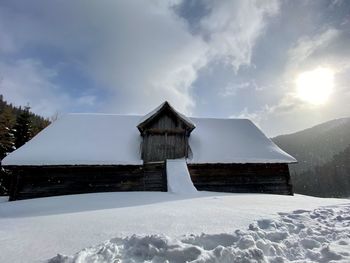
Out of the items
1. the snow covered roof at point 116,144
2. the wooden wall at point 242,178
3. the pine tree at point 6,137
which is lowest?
the wooden wall at point 242,178

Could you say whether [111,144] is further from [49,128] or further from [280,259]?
[280,259]

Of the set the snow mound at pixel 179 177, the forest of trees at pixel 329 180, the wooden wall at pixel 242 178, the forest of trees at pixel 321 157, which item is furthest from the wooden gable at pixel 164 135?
the forest of trees at pixel 329 180

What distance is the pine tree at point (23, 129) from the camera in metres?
26.5

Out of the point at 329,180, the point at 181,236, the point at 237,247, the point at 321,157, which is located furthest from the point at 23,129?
the point at 321,157

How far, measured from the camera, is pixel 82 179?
49.6 feet

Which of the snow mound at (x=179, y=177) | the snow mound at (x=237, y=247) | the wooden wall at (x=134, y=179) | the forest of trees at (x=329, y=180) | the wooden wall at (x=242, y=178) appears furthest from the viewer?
the forest of trees at (x=329, y=180)

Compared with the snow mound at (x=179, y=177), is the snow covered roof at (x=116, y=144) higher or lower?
higher

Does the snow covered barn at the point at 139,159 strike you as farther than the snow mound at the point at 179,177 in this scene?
Yes

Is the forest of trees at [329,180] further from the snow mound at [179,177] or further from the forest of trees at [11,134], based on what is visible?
the forest of trees at [11,134]

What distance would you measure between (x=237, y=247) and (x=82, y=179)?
12.7 meters

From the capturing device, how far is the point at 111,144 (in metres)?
16.9

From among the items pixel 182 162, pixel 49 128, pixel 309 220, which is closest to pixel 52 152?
pixel 49 128

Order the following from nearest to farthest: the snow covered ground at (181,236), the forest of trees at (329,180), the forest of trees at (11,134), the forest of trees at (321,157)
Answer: the snow covered ground at (181,236)
the forest of trees at (11,134)
the forest of trees at (329,180)
the forest of trees at (321,157)

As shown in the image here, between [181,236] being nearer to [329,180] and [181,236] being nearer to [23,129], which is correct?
[23,129]
